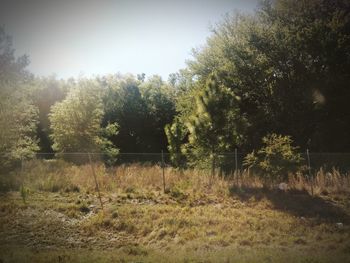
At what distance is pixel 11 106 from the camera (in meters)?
19.9

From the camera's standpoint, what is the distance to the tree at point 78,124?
29.0m

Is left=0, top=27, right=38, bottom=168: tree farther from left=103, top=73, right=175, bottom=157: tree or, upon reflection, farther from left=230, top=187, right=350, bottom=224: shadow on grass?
left=103, top=73, right=175, bottom=157: tree

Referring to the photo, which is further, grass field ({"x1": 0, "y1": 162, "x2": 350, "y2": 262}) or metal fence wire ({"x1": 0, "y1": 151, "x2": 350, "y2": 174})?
metal fence wire ({"x1": 0, "y1": 151, "x2": 350, "y2": 174})

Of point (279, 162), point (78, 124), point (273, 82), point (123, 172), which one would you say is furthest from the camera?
point (273, 82)

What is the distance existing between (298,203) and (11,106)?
1529cm

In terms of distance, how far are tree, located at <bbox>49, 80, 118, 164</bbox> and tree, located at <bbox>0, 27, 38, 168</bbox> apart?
18.2 ft

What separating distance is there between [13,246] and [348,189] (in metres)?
13.5

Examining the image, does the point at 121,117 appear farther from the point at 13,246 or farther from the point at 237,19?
the point at 13,246

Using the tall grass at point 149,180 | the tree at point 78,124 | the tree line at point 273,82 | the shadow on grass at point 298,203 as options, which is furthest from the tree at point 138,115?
the shadow on grass at point 298,203

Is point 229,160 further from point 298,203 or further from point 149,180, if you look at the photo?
point 298,203

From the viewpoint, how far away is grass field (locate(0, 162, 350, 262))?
402 inches

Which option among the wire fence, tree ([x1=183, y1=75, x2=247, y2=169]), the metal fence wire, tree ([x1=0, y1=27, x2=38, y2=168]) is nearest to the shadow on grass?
the wire fence

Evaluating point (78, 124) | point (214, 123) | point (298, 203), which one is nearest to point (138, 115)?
point (78, 124)

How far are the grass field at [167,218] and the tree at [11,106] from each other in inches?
69.6
